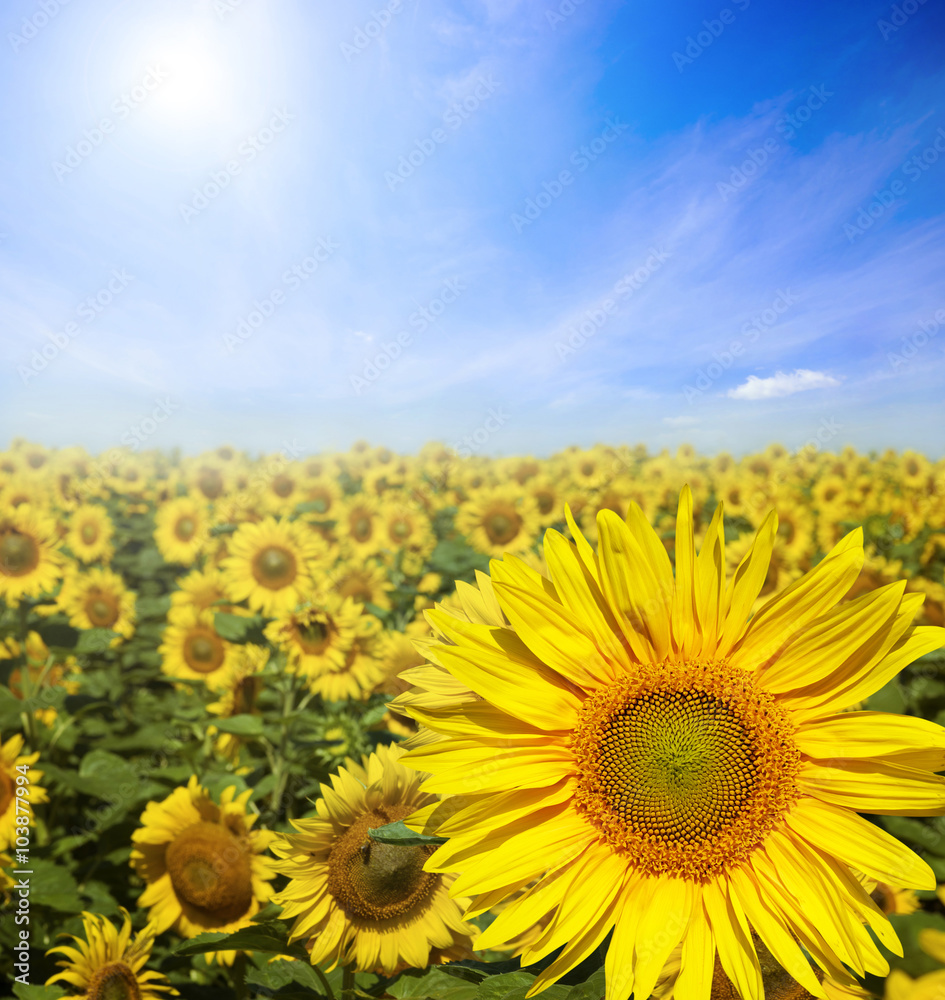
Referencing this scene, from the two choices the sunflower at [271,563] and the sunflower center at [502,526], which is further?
the sunflower center at [502,526]

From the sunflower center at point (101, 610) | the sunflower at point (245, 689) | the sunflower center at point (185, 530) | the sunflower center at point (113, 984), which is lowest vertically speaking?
the sunflower center at point (113, 984)

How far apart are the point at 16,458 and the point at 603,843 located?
40.5 feet

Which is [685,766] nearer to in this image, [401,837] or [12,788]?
[401,837]

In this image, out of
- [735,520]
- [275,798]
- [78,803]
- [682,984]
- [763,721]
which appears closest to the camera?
[682,984]

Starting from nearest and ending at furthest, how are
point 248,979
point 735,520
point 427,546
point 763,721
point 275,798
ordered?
point 763,721 < point 248,979 < point 275,798 < point 427,546 < point 735,520

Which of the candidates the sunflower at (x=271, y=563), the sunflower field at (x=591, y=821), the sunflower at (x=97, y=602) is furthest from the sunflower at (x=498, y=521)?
the sunflower field at (x=591, y=821)

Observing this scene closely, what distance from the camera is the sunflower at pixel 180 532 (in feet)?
25.3

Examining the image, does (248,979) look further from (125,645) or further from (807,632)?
(125,645)

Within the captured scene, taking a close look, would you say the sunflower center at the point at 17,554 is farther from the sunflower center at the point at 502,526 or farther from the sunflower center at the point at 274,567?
the sunflower center at the point at 502,526

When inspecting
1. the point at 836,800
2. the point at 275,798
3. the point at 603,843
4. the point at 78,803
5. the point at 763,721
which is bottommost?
the point at 78,803

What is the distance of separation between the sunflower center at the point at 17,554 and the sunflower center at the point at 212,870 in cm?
330

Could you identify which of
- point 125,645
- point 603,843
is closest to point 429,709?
point 603,843

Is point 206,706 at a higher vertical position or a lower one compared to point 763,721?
lower

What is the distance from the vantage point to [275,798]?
3.22m
